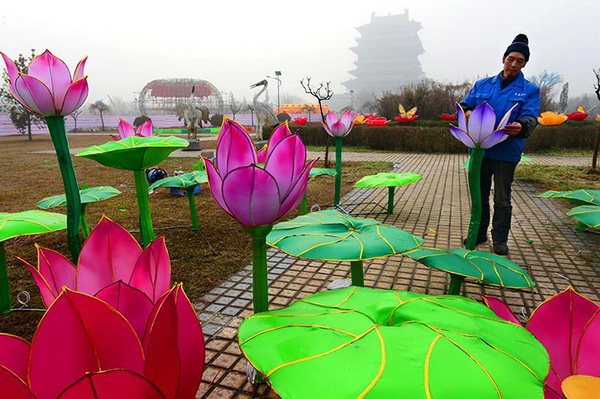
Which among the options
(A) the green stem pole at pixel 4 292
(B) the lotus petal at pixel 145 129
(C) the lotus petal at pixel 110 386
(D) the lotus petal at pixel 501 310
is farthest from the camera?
(B) the lotus petal at pixel 145 129

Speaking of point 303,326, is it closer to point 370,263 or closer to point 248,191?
point 248,191

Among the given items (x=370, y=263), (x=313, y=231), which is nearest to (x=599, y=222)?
(x=370, y=263)

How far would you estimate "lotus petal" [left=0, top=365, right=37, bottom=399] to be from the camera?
0.45 m

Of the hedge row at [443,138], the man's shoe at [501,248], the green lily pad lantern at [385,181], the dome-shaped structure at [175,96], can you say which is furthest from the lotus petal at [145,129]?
the dome-shaped structure at [175,96]

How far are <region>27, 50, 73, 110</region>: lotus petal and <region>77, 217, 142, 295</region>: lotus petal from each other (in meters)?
1.52

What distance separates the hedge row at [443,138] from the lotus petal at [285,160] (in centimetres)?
1318

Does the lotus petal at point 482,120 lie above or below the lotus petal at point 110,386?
above

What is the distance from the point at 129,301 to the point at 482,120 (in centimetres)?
215

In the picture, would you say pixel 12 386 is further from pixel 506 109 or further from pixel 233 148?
pixel 506 109

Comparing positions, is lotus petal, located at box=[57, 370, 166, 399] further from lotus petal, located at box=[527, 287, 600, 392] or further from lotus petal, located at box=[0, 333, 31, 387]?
lotus petal, located at box=[527, 287, 600, 392]

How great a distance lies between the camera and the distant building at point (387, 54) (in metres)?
98.0

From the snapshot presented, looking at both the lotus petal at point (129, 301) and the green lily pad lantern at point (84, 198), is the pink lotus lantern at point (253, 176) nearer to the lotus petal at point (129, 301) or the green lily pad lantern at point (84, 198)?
the lotus petal at point (129, 301)

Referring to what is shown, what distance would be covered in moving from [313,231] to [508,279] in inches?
40.0

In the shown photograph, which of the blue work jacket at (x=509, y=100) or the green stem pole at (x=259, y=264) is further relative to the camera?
the blue work jacket at (x=509, y=100)
